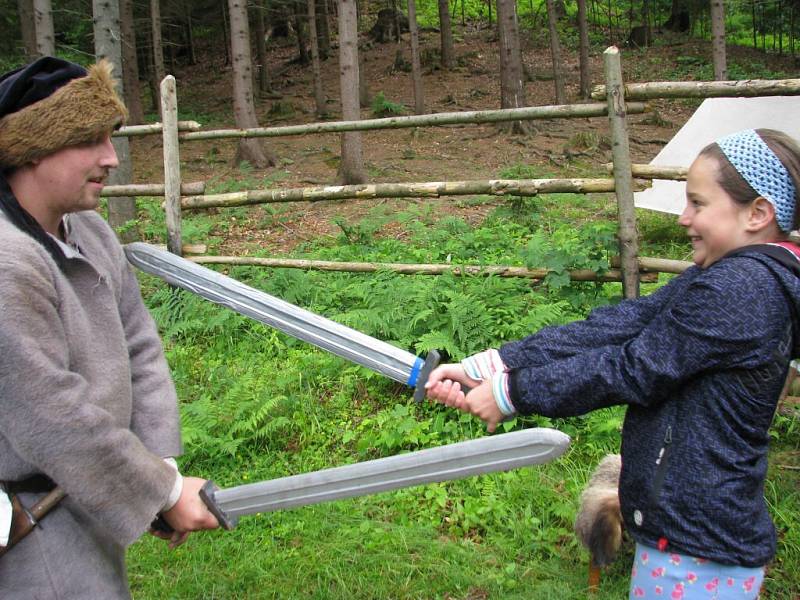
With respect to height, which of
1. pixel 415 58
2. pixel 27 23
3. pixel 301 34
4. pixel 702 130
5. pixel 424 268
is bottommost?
pixel 424 268

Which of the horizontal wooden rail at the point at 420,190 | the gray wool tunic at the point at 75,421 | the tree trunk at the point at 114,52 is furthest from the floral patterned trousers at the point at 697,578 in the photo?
the tree trunk at the point at 114,52

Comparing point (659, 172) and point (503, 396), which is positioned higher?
point (659, 172)

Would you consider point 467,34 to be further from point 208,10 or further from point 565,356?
point 565,356

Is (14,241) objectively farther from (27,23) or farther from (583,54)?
(583,54)

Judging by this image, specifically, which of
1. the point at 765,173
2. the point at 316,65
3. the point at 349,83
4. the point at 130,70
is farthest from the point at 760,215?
the point at 130,70

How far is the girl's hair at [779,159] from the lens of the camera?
5.08 ft

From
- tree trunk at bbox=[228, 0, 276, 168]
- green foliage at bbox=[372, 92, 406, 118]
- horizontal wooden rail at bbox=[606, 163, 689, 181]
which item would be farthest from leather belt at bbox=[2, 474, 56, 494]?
green foliage at bbox=[372, 92, 406, 118]

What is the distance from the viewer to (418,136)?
14.9m

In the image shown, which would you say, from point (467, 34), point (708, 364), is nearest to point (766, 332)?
point (708, 364)

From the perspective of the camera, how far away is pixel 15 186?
1.64 meters

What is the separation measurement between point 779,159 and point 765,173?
5cm

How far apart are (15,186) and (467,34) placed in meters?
28.0

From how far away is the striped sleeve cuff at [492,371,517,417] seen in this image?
1.76 meters

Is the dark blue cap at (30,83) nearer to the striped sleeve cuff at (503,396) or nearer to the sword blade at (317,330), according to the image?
the sword blade at (317,330)
